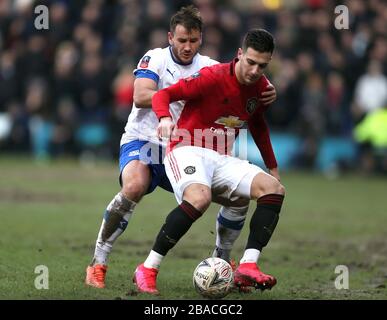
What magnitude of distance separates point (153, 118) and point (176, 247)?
2726 mm

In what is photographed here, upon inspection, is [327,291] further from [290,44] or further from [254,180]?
[290,44]

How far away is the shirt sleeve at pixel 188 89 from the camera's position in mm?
7873

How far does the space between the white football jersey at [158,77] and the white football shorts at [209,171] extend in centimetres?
67

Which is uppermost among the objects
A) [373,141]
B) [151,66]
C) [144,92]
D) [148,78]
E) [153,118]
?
[151,66]

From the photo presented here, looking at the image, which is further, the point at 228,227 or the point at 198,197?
the point at 228,227

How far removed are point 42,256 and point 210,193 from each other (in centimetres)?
269

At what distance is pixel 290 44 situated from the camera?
21.8 meters

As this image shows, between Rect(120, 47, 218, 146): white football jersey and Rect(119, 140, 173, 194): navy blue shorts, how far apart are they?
0.21 ft

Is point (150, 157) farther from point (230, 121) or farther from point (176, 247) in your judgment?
point (176, 247)

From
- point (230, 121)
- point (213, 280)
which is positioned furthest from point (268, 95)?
point (213, 280)

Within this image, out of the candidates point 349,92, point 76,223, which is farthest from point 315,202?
point 349,92

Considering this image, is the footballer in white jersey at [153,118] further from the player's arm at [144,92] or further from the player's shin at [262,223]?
the player's shin at [262,223]

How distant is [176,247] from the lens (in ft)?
36.3

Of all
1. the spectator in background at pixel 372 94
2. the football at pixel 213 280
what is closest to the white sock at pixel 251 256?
the football at pixel 213 280
